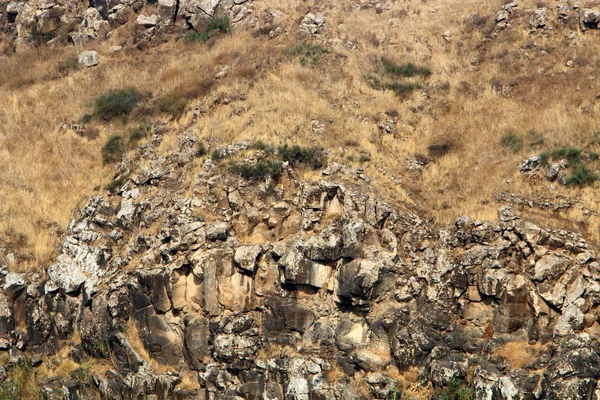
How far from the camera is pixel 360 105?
4125 cm

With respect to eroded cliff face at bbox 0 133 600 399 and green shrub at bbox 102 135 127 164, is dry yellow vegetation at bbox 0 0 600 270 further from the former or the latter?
eroded cliff face at bbox 0 133 600 399

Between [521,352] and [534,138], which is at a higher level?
[534,138]

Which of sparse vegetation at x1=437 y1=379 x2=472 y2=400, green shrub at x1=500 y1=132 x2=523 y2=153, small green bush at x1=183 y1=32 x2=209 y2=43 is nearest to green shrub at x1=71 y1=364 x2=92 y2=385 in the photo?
sparse vegetation at x1=437 y1=379 x2=472 y2=400

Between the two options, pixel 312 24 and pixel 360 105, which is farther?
pixel 312 24

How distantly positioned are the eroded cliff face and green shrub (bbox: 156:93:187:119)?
25.1 ft

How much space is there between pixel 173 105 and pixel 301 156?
1061 cm

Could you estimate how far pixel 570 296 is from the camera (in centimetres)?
2931

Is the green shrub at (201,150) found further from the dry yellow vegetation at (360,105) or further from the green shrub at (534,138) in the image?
the green shrub at (534,138)

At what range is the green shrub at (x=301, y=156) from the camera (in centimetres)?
3600

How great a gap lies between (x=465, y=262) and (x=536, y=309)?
3.50 m

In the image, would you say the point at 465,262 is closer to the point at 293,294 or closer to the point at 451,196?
the point at 451,196

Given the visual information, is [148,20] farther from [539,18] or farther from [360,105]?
[539,18]

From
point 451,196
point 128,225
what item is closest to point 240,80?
point 128,225

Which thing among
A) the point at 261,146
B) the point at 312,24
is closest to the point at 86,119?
the point at 261,146
